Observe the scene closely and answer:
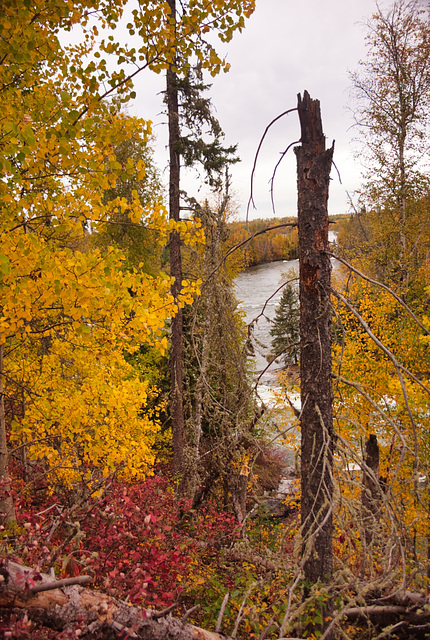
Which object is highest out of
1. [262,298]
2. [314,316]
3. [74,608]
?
[314,316]

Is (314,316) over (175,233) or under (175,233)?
under

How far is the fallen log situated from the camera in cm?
216

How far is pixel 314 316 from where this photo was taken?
298 cm

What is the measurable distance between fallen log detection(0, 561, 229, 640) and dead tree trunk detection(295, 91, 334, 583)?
117 cm

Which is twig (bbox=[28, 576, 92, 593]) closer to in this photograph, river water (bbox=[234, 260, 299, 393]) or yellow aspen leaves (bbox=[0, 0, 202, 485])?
yellow aspen leaves (bbox=[0, 0, 202, 485])

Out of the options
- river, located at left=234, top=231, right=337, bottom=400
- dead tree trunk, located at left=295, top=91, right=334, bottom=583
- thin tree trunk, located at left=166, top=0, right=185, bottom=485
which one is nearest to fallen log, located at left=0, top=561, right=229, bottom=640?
dead tree trunk, located at left=295, top=91, right=334, bottom=583

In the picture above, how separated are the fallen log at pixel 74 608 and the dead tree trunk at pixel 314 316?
3.84 feet

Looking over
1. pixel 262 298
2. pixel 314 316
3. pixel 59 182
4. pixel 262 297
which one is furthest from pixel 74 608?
pixel 262 297

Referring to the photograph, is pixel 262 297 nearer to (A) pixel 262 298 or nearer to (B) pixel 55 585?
(A) pixel 262 298

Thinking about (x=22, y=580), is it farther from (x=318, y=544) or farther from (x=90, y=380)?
(x=90, y=380)

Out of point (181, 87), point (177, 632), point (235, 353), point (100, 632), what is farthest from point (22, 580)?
point (181, 87)

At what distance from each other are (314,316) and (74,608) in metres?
2.55

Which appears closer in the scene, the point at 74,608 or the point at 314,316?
the point at 74,608

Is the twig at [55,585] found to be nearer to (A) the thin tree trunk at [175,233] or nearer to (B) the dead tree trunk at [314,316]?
(B) the dead tree trunk at [314,316]
